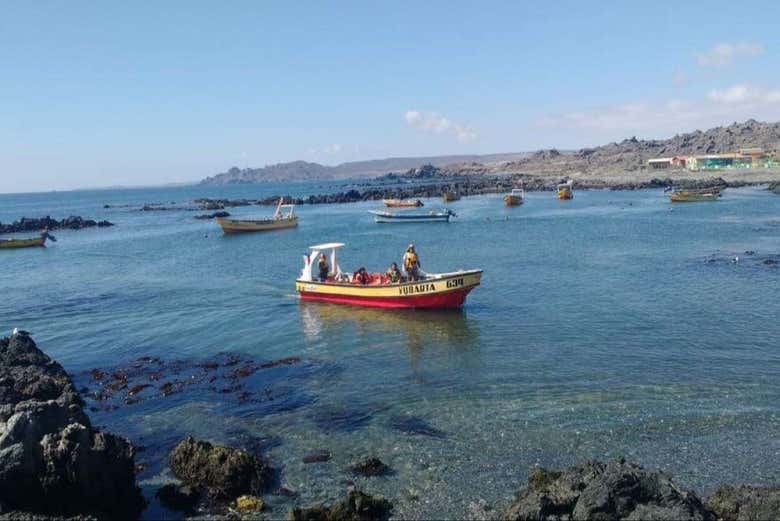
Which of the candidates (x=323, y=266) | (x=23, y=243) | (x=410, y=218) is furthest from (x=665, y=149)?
(x=323, y=266)

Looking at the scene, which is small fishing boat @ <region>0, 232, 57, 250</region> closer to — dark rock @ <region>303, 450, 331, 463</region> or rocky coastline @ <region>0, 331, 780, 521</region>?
rocky coastline @ <region>0, 331, 780, 521</region>

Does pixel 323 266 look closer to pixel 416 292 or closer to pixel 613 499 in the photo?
pixel 416 292

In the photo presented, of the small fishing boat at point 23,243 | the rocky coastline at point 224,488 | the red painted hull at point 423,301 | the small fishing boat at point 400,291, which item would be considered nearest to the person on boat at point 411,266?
the small fishing boat at point 400,291

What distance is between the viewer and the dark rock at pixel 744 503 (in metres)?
10.1

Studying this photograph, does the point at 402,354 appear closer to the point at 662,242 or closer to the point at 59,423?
the point at 59,423

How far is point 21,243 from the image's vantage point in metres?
60.4

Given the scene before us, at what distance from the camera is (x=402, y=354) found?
2117 cm

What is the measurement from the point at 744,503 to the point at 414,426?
6.92 metres

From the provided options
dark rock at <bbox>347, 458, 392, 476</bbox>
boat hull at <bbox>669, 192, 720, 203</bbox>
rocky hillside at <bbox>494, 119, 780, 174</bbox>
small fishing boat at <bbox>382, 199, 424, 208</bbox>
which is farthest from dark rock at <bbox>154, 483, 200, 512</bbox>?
rocky hillside at <bbox>494, 119, 780, 174</bbox>

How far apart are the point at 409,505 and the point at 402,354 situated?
9540mm

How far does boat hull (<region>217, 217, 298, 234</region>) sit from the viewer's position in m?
63.8

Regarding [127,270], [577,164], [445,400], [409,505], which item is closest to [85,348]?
[445,400]

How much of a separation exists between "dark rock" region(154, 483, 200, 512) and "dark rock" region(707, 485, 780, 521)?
891 centimetres

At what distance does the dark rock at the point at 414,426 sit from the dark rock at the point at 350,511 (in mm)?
3335
